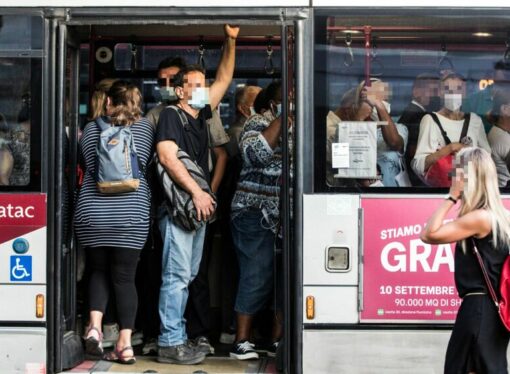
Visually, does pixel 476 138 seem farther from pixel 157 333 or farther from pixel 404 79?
pixel 157 333

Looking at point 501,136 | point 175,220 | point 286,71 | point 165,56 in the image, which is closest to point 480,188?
point 501,136

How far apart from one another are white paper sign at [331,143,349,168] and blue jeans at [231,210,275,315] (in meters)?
0.87

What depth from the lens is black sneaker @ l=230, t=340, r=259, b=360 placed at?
682 cm

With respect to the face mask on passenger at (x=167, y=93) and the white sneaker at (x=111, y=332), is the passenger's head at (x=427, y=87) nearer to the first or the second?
the face mask on passenger at (x=167, y=93)

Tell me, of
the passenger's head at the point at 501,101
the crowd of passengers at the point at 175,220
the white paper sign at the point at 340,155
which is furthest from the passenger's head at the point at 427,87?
the crowd of passengers at the point at 175,220

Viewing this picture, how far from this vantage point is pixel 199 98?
680 centimetres

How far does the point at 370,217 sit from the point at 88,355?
1.94 metres

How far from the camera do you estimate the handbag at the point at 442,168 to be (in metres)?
6.21

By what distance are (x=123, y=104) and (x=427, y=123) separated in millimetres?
1835

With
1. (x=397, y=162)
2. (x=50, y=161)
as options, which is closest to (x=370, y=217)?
(x=397, y=162)

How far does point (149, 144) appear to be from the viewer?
6727 mm

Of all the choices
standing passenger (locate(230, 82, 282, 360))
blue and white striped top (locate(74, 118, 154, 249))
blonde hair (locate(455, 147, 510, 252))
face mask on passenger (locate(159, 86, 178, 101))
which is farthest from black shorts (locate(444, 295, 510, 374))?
face mask on passenger (locate(159, 86, 178, 101))

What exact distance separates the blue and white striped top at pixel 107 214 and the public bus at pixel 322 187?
10.9 inches

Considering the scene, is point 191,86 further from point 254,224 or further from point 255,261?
point 255,261
